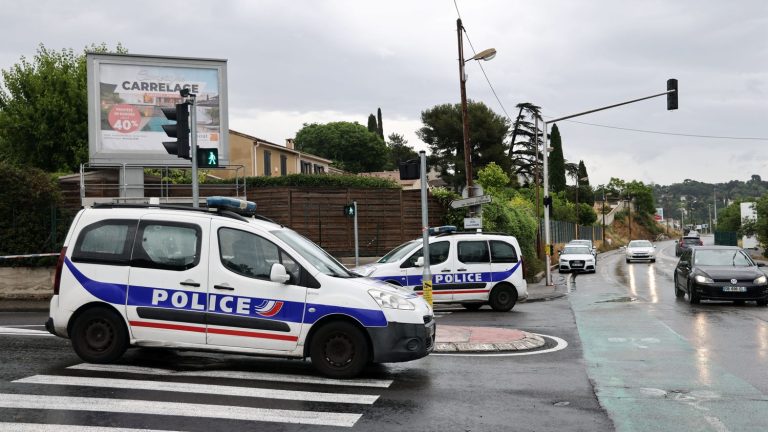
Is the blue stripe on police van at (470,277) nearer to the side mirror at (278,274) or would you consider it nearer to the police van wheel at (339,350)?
the police van wheel at (339,350)

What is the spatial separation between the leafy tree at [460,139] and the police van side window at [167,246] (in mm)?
51375

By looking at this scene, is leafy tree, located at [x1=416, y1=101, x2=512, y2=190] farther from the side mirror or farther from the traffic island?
the side mirror

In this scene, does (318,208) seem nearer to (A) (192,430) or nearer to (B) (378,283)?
(B) (378,283)

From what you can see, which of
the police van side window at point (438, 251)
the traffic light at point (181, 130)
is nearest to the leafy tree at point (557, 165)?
the police van side window at point (438, 251)

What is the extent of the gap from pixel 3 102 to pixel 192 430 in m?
33.6

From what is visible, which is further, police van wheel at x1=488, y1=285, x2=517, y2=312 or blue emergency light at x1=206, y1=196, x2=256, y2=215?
police van wheel at x1=488, y1=285, x2=517, y2=312

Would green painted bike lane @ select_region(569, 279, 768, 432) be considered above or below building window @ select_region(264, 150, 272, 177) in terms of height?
below

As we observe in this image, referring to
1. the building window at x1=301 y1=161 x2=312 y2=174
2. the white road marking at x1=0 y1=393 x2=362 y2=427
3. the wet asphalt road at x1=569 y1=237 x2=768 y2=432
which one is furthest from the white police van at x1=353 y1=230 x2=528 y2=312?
the building window at x1=301 y1=161 x2=312 y2=174

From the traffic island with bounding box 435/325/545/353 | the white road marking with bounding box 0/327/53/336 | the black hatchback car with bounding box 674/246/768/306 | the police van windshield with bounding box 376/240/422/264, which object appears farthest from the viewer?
the black hatchback car with bounding box 674/246/768/306

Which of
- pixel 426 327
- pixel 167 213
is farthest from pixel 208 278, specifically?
pixel 426 327

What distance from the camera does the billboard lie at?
21547 mm

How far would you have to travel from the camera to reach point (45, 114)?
107 feet

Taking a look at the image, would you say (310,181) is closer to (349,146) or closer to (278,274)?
(278,274)

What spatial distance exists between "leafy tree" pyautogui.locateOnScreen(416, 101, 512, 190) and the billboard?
126 feet
